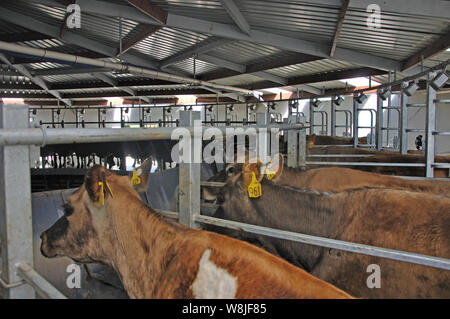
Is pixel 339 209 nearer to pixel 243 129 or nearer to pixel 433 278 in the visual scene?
pixel 433 278

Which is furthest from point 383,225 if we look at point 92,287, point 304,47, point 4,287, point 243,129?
point 304,47

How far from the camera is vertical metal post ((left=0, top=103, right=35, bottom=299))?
98cm

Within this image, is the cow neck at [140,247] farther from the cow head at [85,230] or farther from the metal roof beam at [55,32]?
the metal roof beam at [55,32]

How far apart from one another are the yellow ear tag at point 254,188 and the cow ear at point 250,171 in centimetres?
8

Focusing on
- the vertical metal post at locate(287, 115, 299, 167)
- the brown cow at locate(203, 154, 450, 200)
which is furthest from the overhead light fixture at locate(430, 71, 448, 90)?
the vertical metal post at locate(287, 115, 299, 167)

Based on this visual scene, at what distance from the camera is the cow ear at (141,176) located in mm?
1826

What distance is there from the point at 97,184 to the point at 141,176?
0.42 metres

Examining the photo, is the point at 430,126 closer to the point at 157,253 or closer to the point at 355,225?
the point at 355,225

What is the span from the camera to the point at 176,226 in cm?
146

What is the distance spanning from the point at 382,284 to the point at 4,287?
1514 millimetres

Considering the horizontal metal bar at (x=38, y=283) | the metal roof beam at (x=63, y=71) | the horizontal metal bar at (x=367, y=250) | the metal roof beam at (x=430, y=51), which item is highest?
the metal roof beam at (x=63, y=71)

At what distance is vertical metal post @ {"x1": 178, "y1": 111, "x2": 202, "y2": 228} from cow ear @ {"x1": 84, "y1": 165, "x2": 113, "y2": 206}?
338 mm

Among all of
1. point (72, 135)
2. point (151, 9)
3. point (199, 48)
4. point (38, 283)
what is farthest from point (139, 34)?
point (38, 283)

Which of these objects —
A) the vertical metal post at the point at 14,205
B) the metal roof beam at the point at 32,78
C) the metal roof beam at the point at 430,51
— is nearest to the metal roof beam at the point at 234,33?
the metal roof beam at the point at 430,51
